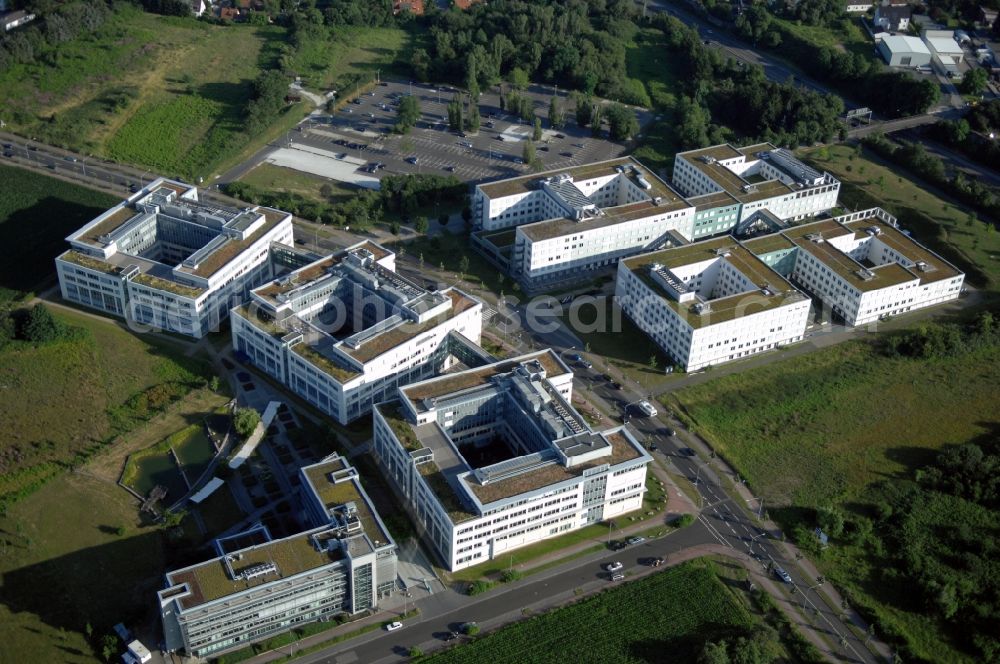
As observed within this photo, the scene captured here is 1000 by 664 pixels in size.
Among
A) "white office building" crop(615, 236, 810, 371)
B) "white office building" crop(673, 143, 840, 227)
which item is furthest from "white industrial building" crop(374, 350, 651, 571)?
"white office building" crop(673, 143, 840, 227)

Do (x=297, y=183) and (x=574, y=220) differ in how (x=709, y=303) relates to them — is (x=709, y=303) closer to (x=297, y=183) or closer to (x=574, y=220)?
(x=574, y=220)

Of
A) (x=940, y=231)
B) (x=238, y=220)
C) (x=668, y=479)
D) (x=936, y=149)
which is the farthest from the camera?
(x=936, y=149)

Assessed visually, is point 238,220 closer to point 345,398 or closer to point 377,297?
point 377,297

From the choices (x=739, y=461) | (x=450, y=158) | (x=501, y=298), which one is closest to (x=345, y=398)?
(x=501, y=298)

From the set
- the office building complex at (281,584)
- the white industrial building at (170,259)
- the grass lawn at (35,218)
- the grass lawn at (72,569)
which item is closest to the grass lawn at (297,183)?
the white industrial building at (170,259)

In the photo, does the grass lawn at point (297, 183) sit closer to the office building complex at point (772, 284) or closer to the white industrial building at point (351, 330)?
the white industrial building at point (351, 330)

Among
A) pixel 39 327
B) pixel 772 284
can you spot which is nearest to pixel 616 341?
pixel 772 284
